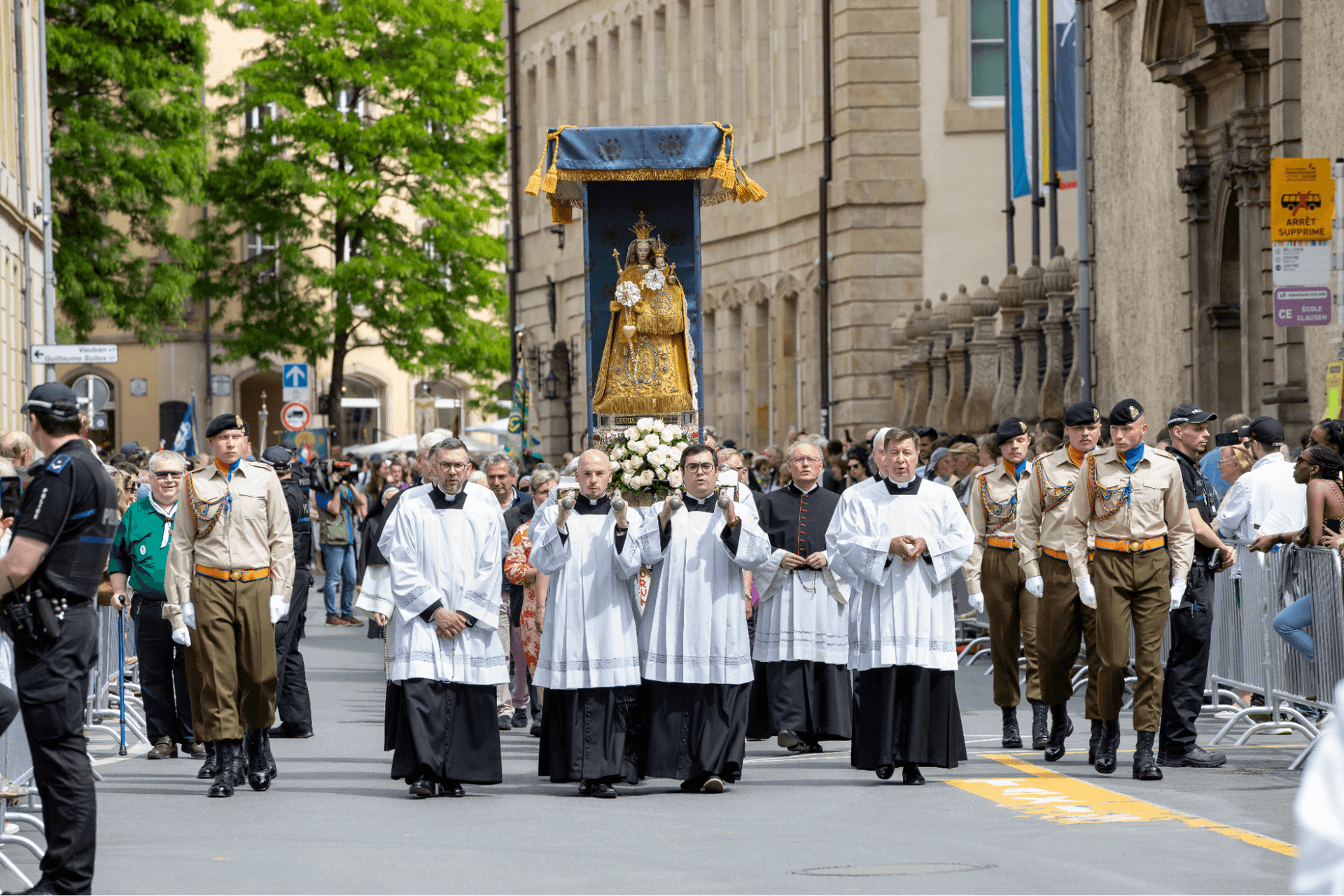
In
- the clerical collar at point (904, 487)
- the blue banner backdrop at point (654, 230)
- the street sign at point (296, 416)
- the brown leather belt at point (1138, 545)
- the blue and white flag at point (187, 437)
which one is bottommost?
the brown leather belt at point (1138, 545)

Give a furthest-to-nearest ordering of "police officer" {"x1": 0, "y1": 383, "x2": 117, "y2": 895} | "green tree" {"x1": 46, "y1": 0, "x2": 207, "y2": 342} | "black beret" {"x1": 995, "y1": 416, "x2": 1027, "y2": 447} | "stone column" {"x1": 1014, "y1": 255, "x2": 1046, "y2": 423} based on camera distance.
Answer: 1. "green tree" {"x1": 46, "y1": 0, "x2": 207, "y2": 342}
2. "stone column" {"x1": 1014, "y1": 255, "x2": 1046, "y2": 423}
3. "black beret" {"x1": 995, "y1": 416, "x2": 1027, "y2": 447}
4. "police officer" {"x1": 0, "y1": 383, "x2": 117, "y2": 895}

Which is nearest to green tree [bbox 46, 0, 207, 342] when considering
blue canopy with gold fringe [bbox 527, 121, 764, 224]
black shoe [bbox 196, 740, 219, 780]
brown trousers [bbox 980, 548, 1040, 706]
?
blue canopy with gold fringe [bbox 527, 121, 764, 224]

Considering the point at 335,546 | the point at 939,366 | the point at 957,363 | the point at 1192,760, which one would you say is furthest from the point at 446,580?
the point at 939,366

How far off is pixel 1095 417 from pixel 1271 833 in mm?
3289

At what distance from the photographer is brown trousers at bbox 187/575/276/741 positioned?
39.9 feet

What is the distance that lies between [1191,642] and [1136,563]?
2.12 feet

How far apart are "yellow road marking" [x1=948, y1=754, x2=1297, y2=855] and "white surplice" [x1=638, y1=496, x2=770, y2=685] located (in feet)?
4.63

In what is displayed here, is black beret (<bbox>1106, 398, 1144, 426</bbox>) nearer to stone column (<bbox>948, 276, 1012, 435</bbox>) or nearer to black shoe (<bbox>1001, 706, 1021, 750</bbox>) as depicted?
black shoe (<bbox>1001, 706, 1021, 750</bbox>)

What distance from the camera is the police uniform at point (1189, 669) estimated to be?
12.3m

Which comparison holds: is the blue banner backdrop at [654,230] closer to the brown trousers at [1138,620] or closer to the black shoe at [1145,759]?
the brown trousers at [1138,620]

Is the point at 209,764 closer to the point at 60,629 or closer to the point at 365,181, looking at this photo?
the point at 60,629

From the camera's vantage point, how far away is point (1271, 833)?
1008 cm

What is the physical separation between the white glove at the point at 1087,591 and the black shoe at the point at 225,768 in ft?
15.1

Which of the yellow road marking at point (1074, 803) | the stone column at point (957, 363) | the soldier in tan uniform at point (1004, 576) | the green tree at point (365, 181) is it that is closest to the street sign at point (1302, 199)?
the soldier in tan uniform at point (1004, 576)
